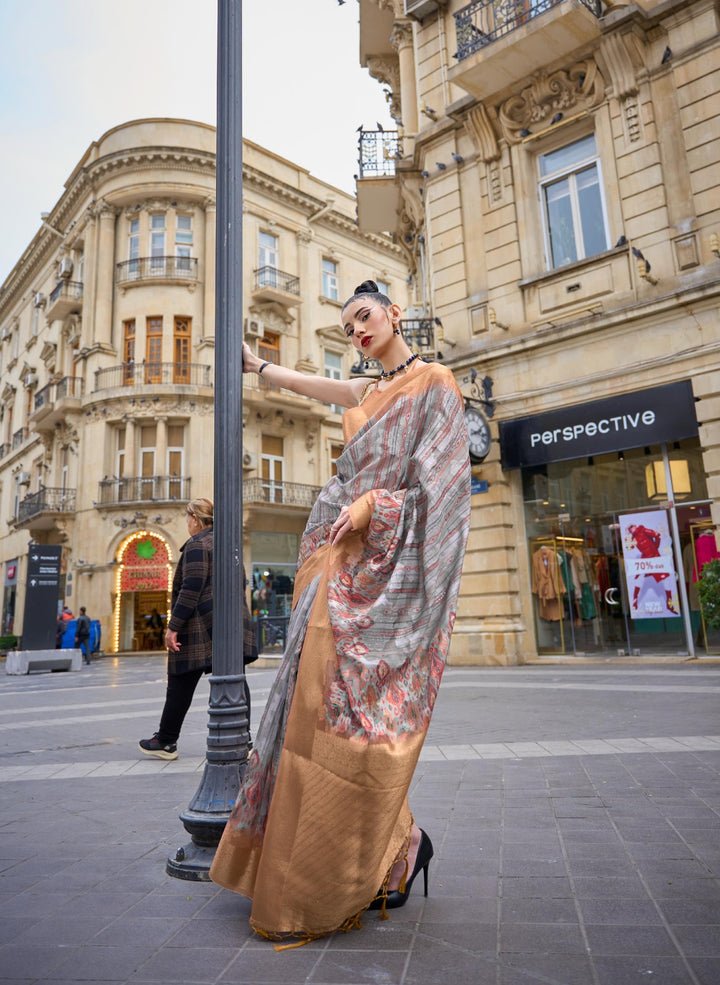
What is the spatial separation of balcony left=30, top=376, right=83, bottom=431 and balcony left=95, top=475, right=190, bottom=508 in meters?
4.09

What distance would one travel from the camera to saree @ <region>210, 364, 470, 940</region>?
211cm

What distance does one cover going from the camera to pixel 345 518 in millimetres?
2318

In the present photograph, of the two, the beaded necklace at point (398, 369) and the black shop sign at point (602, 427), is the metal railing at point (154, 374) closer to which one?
the black shop sign at point (602, 427)

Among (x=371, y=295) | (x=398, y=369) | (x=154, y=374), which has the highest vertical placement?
(x=154, y=374)

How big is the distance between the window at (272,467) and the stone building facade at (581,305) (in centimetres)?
1587

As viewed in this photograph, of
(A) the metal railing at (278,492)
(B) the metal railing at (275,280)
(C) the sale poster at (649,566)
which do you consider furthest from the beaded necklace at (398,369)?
(B) the metal railing at (275,280)

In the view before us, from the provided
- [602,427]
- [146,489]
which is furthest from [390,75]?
[146,489]

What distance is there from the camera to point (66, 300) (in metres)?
30.9

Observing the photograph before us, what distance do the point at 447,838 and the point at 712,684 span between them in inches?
247

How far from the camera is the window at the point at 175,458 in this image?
27531 mm

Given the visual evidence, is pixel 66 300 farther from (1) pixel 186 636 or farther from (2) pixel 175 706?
(2) pixel 175 706

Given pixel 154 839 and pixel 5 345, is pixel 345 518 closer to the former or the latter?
pixel 154 839

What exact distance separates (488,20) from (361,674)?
1483 cm

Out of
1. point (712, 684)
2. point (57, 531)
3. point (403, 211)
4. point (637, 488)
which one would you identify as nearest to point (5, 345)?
point (57, 531)
